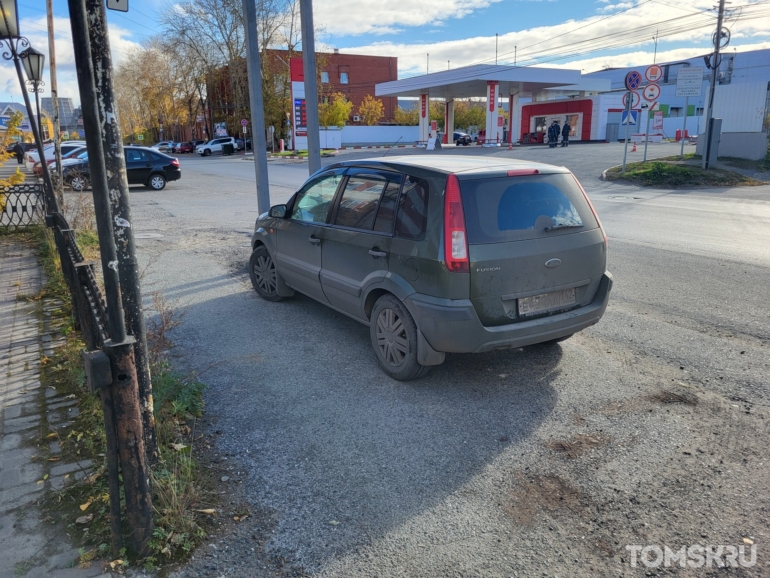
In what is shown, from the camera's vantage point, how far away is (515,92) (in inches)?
2047

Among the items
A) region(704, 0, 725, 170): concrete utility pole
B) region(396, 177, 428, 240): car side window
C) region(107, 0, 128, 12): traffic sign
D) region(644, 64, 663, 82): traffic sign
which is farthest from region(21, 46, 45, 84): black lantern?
Answer: region(704, 0, 725, 170): concrete utility pole

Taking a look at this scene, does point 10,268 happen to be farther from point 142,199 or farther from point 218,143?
point 218,143

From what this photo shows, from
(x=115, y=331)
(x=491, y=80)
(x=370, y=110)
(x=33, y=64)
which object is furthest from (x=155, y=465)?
(x=370, y=110)

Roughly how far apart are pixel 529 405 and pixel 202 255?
7.04 meters

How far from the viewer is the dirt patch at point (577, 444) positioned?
363 centimetres

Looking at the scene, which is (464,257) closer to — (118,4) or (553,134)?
(118,4)

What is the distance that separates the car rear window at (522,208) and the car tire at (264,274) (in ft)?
10.2

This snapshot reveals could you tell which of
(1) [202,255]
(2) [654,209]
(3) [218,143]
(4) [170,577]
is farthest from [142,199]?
(3) [218,143]

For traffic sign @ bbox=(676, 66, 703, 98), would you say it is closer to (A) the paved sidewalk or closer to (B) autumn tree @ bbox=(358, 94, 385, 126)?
(A) the paved sidewalk

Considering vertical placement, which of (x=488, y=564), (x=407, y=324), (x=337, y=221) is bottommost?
(x=488, y=564)

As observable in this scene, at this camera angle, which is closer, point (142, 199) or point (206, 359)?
point (206, 359)

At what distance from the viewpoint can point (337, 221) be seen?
214 inches

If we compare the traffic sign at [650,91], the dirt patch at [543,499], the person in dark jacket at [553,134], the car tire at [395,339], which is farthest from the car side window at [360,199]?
the person in dark jacket at [553,134]

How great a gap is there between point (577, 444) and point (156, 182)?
70.6ft
